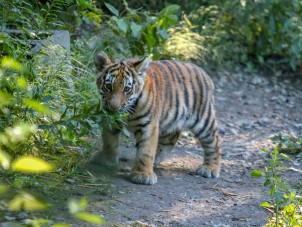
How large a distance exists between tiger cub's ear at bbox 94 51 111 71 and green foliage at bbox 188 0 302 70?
16.0ft

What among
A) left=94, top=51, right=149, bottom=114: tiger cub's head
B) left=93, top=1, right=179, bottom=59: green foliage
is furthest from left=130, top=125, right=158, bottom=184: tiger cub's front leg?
left=93, top=1, right=179, bottom=59: green foliage

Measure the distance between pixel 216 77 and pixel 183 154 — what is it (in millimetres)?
3729

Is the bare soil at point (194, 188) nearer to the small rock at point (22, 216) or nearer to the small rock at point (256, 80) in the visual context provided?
the small rock at point (22, 216)

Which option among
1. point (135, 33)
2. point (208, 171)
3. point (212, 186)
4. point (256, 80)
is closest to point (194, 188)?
point (212, 186)

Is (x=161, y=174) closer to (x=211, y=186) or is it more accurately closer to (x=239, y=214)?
(x=211, y=186)

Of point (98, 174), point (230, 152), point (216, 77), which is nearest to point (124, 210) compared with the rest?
point (98, 174)

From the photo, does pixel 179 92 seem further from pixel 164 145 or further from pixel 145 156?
pixel 145 156

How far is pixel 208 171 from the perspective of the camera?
232 inches

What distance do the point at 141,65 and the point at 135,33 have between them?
87.5 inches

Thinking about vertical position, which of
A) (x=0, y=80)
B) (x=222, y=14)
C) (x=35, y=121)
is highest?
(x=222, y=14)

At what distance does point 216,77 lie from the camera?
1023 centimetres

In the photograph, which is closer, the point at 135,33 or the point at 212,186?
the point at 212,186

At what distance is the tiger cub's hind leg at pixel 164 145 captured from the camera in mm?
6141

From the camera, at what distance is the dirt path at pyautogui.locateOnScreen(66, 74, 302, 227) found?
181 inches
